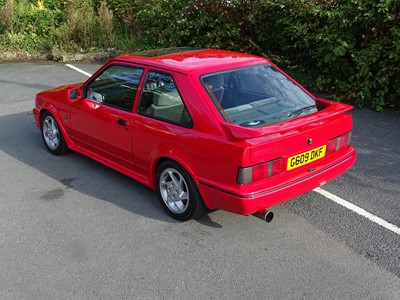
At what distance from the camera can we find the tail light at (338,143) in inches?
163

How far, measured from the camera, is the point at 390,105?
7.46 meters

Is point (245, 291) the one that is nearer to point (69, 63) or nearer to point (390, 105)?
point (390, 105)

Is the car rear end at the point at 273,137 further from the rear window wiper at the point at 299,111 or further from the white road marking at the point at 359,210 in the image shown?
the white road marking at the point at 359,210

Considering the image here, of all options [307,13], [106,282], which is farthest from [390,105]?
[106,282]

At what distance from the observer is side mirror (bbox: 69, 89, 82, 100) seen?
5.31m

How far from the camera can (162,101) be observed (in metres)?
4.29

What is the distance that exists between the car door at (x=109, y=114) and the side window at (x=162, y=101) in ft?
0.60

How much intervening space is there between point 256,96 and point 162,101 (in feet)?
2.96

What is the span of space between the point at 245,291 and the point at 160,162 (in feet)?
5.17

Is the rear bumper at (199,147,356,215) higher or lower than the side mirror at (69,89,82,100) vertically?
lower

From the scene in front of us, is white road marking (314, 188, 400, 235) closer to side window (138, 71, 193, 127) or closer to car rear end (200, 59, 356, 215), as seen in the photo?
car rear end (200, 59, 356, 215)

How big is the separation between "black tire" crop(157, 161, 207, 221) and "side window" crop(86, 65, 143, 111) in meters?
0.82

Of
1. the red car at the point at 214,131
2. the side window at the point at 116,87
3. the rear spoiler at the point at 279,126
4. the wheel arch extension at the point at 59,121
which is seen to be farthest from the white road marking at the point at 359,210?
the wheel arch extension at the point at 59,121

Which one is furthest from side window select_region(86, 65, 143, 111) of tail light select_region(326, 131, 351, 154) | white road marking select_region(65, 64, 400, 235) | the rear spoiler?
white road marking select_region(65, 64, 400, 235)
